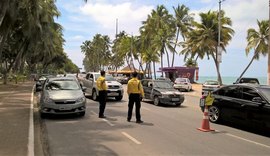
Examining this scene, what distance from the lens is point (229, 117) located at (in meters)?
13.3

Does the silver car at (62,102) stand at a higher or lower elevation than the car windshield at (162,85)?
lower

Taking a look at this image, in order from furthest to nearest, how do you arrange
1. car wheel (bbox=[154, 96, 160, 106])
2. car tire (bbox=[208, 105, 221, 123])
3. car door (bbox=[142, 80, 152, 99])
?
car door (bbox=[142, 80, 152, 99]) → car wheel (bbox=[154, 96, 160, 106]) → car tire (bbox=[208, 105, 221, 123])

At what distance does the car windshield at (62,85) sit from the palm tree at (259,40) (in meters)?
42.2

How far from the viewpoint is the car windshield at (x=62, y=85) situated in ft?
53.4

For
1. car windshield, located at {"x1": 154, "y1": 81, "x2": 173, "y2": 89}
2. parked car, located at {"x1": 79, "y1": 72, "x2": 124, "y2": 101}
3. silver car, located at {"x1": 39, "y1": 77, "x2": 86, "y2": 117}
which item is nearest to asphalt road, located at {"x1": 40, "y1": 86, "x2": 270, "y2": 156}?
silver car, located at {"x1": 39, "y1": 77, "x2": 86, "y2": 117}

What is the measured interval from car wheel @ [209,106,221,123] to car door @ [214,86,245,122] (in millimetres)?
315

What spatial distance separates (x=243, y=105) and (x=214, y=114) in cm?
179

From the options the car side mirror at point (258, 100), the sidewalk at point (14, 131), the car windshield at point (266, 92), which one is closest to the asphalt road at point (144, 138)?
the sidewalk at point (14, 131)

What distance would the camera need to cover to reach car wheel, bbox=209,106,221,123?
13984 millimetres

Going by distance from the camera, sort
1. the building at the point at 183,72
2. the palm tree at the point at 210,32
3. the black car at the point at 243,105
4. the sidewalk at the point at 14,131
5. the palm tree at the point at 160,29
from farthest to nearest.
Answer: the palm tree at the point at 160,29 < the building at the point at 183,72 < the palm tree at the point at 210,32 < the black car at the point at 243,105 < the sidewalk at the point at 14,131

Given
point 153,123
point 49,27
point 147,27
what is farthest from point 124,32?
point 153,123

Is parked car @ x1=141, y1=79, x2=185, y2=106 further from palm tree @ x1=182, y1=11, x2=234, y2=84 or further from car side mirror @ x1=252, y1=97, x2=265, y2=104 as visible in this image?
palm tree @ x1=182, y1=11, x2=234, y2=84

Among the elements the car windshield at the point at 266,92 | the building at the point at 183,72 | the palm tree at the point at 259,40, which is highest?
the palm tree at the point at 259,40

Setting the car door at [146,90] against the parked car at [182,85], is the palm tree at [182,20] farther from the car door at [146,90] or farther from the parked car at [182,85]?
the car door at [146,90]
